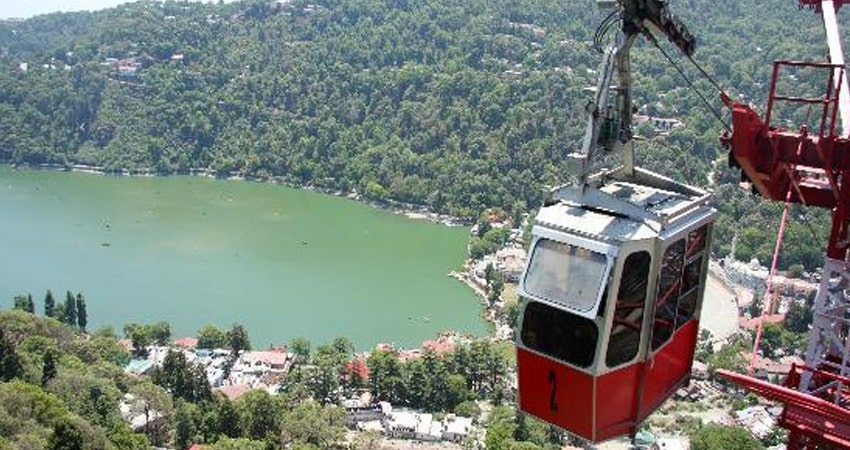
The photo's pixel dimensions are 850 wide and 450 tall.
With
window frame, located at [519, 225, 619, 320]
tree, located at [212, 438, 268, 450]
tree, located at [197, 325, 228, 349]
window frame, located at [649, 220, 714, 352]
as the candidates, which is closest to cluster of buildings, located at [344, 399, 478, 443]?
tree, located at [212, 438, 268, 450]

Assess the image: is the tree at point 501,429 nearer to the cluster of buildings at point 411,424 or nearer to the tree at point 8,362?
the cluster of buildings at point 411,424

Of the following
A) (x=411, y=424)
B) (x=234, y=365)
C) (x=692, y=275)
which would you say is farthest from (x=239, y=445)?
(x=692, y=275)

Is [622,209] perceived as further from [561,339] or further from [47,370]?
[47,370]

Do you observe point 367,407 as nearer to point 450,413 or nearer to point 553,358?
point 450,413

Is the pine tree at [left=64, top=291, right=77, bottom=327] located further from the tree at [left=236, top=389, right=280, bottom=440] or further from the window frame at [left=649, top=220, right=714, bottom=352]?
the window frame at [left=649, top=220, right=714, bottom=352]

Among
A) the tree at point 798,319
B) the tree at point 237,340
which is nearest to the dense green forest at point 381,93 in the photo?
the tree at point 798,319
